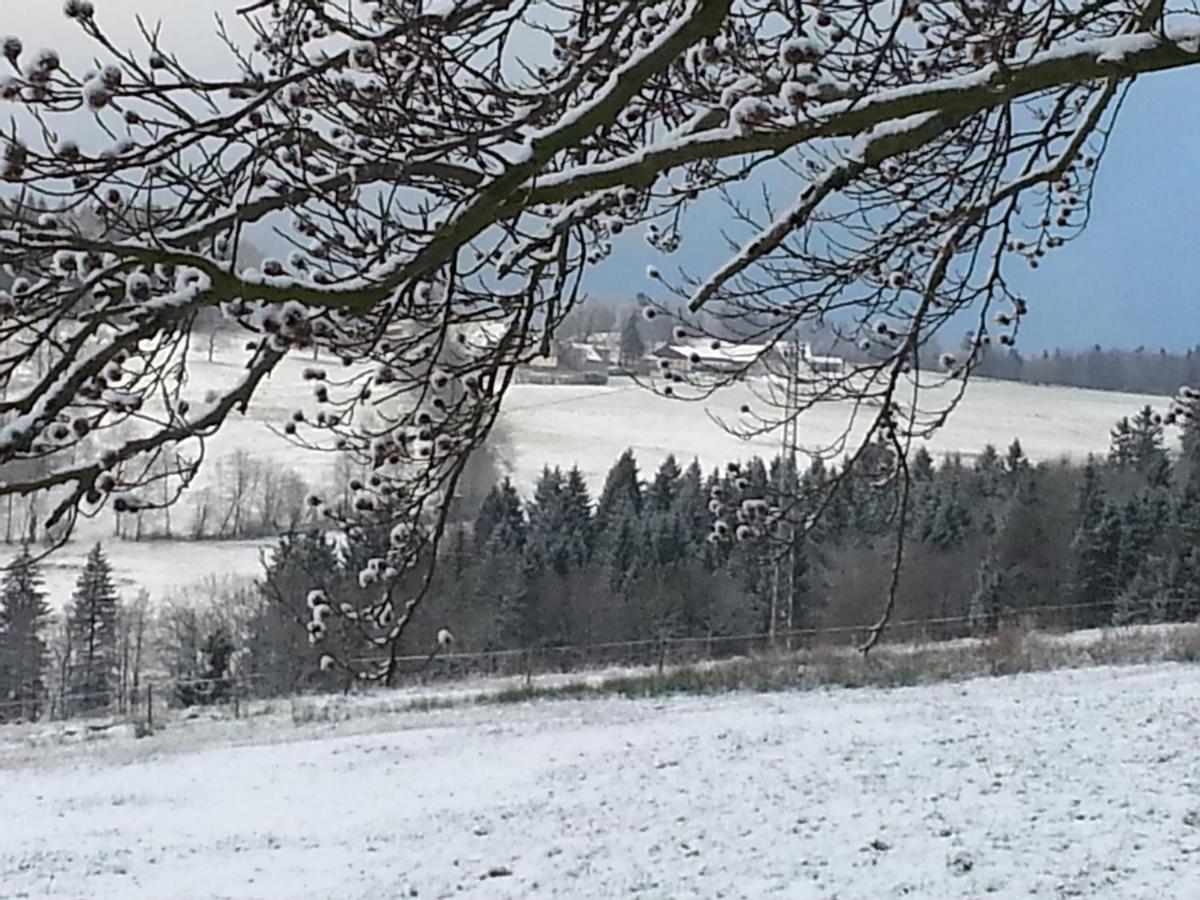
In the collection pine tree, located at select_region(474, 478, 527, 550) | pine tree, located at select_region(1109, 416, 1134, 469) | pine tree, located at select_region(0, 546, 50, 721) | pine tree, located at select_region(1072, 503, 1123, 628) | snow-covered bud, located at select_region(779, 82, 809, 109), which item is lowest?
pine tree, located at select_region(0, 546, 50, 721)

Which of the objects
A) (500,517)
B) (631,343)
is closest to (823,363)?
(631,343)

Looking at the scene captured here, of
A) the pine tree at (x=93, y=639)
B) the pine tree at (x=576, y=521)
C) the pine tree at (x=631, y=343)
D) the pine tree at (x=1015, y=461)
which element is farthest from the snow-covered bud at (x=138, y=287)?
the pine tree at (x=1015, y=461)

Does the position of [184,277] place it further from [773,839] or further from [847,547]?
[847,547]

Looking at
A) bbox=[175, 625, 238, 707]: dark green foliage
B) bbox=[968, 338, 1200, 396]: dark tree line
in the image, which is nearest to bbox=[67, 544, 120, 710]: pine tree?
bbox=[175, 625, 238, 707]: dark green foliage

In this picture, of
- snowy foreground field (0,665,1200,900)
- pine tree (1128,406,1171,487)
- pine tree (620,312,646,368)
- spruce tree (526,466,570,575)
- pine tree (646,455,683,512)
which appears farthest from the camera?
pine tree (646,455,683,512)

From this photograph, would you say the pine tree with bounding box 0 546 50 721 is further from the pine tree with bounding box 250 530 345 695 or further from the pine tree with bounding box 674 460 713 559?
the pine tree with bounding box 250 530 345 695

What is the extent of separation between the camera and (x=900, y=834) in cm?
829

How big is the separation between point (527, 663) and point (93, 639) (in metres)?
8.72

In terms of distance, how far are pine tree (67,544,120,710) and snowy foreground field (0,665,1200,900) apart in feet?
30.0

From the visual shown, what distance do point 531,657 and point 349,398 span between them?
A: 2093 centimetres

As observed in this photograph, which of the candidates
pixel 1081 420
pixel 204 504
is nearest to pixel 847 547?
pixel 1081 420

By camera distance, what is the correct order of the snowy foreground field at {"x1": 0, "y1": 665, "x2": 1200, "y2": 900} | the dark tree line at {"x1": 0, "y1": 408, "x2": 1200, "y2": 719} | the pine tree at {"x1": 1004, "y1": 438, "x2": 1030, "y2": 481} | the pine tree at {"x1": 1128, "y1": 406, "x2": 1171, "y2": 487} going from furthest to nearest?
the pine tree at {"x1": 1004, "y1": 438, "x2": 1030, "y2": 481} < the pine tree at {"x1": 1128, "y1": 406, "x2": 1171, "y2": 487} < the dark tree line at {"x1": 0, "y1": 408, "x2": 1200, "y2": 719} < the snowy foreground field at {"x1": 0, "y1": 665, "x2": 1200, "y2": 900}

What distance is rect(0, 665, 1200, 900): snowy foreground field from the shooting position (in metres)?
7.74

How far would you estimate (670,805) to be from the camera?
32.5ft
